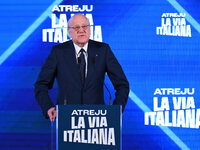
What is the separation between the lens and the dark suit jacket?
2693 mm

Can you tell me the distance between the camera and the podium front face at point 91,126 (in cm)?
223

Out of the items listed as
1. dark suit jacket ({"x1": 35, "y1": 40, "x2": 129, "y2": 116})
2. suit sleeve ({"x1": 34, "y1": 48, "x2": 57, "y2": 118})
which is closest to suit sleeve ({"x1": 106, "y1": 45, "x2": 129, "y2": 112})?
dark suit jacket ({"x1": 35, "y1": 40, "x2": 129, "y2": 116})

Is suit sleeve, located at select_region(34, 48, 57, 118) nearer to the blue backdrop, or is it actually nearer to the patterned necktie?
the patterned necktie

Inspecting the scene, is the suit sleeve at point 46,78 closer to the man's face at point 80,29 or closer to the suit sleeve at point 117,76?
the man's face at point 80,29

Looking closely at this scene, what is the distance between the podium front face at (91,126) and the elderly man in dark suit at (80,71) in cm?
40

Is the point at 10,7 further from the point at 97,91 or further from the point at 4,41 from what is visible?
the point at 97,91

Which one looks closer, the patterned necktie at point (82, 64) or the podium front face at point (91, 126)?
the podium front face at point (91, 126)

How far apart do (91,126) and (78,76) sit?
52 centimetres

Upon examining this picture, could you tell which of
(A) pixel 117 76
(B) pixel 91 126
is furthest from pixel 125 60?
(B) pixel 91 126

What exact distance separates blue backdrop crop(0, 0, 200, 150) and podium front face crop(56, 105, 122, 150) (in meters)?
1.83

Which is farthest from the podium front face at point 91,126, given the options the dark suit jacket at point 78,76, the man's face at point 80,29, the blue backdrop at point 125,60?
the blue backdrop at point 125,60

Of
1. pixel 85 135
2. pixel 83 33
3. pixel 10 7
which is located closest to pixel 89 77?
pixel 83 33

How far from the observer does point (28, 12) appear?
4145mm

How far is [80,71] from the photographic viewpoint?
2688 millimetres
